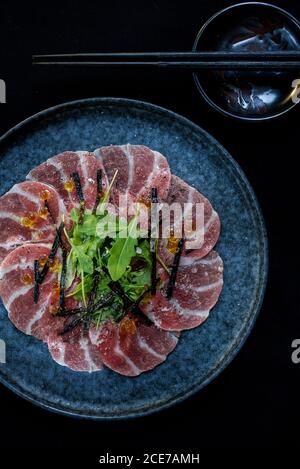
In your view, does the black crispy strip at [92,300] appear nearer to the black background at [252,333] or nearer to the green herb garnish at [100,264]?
the green herb garnish at [100,264]

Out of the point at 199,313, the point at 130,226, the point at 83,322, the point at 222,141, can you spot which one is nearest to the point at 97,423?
the point at 83,322

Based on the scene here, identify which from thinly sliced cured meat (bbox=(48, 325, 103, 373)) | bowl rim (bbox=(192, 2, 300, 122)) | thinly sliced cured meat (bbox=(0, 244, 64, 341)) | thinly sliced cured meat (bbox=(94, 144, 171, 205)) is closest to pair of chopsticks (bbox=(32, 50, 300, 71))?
Answer: bowl rim (bbox=(192, 2, 300, 122))

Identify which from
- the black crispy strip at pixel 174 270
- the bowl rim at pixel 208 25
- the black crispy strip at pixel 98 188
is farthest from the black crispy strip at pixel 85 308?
the bowl rim at pixel 208 25

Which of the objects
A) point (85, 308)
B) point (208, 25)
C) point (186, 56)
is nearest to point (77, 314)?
point (85, 308)

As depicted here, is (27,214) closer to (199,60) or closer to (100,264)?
(100,264)

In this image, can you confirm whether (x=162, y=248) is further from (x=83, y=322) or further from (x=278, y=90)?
(x=278, y=90)

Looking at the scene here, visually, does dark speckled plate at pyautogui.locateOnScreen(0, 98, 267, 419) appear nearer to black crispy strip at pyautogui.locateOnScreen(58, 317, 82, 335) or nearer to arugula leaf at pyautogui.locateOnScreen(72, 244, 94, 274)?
black crispy strip at pyautogui.locateOnScreen(58, 317, 82, 335)
